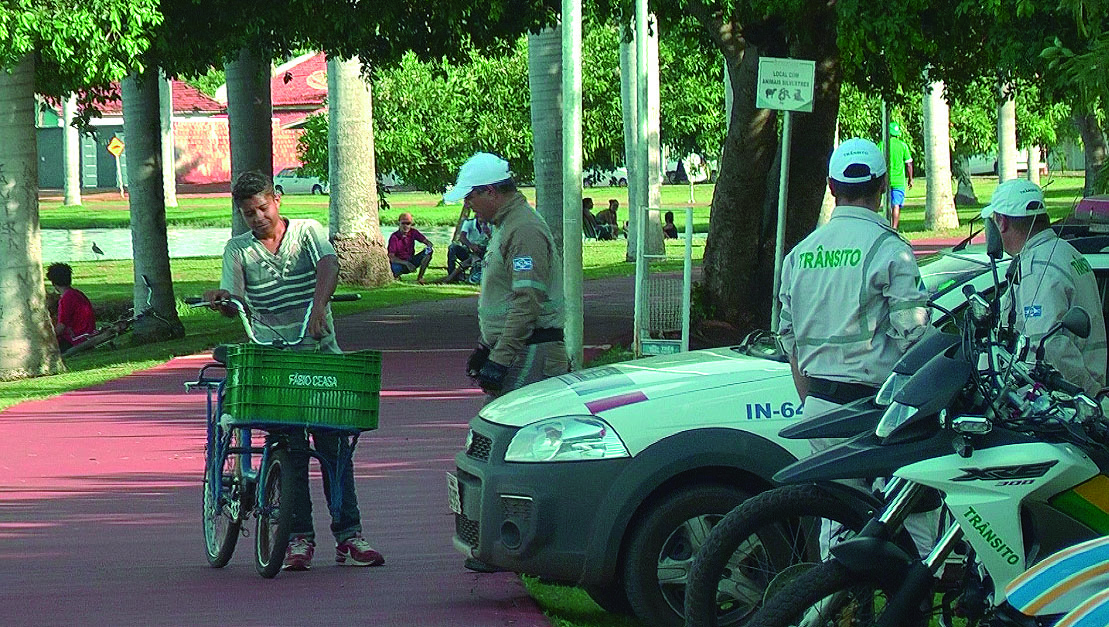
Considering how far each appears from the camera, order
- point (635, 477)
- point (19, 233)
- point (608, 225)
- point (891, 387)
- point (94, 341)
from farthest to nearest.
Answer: point (608, 225) < point (94, 341) < point (19, 233) < point (635, 477) < point (891, 387)

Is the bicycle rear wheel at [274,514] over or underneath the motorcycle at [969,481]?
underneath

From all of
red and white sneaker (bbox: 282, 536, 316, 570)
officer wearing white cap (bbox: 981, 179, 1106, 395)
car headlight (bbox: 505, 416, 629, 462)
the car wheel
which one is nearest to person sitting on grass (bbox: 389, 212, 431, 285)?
red and white sneaker (bbox: 282, 536, 316, 570)

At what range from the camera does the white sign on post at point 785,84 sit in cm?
1385

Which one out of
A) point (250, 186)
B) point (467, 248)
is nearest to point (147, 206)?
point (467, 248)

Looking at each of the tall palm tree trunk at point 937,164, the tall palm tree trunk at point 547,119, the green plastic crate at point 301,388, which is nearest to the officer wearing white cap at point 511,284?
the green plastic crate at point 301,388

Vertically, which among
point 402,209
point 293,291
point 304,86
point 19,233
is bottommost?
point 402,209

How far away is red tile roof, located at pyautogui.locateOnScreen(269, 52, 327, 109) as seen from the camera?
87.8 metres

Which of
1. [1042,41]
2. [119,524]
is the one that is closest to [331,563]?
[119,524]

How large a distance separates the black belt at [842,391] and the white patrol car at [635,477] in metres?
0.45

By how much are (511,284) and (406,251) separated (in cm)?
2372

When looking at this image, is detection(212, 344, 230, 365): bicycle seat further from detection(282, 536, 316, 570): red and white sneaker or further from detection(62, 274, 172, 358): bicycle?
detection(62, 274, 172, 358): bicycle

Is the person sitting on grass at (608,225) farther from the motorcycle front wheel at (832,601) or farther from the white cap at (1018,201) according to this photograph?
the motorcycle front wheel at (832,601)

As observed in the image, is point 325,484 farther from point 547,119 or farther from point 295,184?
point 295,184

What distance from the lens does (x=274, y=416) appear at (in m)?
7.93
